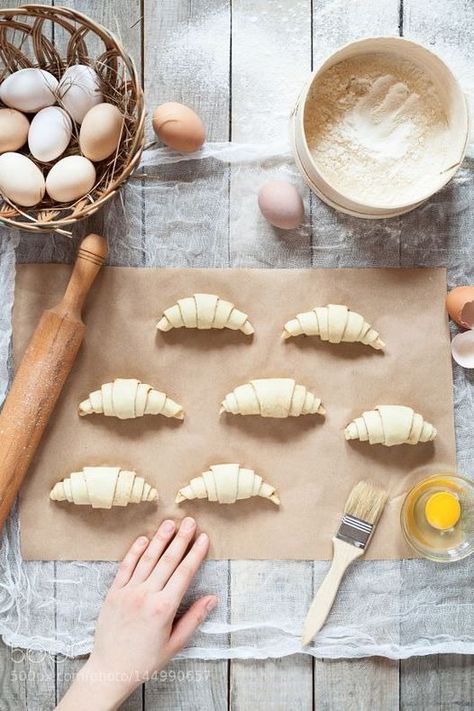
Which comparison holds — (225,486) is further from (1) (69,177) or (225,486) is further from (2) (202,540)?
(1) (69,177)

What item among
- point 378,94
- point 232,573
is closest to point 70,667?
point 232,573

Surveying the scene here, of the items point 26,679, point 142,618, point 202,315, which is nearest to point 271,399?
point 202,315

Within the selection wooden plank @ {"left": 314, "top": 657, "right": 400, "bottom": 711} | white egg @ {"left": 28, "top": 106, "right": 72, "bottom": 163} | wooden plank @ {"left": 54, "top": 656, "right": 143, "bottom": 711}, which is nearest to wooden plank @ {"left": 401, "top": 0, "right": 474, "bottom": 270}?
white egg @ {"left": 28, "top": 106, "right": 72, "bottom": 163}

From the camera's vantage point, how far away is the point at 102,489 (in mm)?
1026

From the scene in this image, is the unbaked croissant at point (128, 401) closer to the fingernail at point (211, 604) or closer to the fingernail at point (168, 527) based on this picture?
the fingernail at point (168, 527)

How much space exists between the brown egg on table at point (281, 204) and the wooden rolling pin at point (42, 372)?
26 centimetres

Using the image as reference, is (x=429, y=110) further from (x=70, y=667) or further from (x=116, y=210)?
(x=70, y=667)

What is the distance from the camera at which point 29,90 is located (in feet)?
3.03

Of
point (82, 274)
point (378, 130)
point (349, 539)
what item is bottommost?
point (349, 539)

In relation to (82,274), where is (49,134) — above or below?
above

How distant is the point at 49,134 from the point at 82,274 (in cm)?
20

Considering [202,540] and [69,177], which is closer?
[69,177]

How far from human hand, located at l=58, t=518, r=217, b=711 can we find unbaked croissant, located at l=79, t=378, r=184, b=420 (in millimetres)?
184

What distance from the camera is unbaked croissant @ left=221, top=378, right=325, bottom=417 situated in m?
1.03
